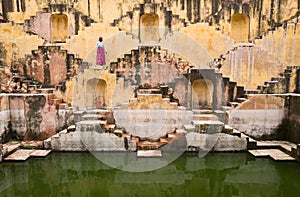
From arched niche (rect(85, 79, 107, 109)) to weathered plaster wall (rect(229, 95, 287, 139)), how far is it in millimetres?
4666

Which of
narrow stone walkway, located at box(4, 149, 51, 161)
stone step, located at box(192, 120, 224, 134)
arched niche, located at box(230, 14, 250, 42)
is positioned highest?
arched niche, located at box(230, 14, 250, 42)

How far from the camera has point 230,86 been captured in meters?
8.72

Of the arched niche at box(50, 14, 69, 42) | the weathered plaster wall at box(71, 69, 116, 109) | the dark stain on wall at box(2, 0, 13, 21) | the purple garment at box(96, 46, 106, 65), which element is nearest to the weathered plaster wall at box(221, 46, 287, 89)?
the weathered plaster wall at box(71, 69, 116, 109)

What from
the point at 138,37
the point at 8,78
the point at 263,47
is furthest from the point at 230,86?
the point at 8,78

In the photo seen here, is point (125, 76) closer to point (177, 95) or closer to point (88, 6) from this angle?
point (177, 95)

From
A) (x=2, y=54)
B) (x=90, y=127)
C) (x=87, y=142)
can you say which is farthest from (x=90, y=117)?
(x=2, y=54)

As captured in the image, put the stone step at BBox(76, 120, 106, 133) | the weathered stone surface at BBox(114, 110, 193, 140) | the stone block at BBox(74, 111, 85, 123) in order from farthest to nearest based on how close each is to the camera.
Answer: the stone block at BBox(74, 111, 85, 123), the weathered stone surface at BBox(114, 110, 193, 140), the stone step at BBox(76, 120, 106, 133)

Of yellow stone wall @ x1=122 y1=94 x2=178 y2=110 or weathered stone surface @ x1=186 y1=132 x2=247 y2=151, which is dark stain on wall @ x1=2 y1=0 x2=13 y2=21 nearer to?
yellow stone wall @ x1=122 y1=94 x2=178 y2=110

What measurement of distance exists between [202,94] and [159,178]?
170 inches

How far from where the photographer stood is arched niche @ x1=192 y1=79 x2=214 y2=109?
367 inches

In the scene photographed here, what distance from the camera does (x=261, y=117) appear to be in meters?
8.33

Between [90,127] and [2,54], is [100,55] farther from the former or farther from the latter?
[2,54]

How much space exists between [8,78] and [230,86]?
7.57m

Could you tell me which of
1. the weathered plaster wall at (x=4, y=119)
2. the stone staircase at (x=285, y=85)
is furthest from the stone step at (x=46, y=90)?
the stone staircase at (x=285, y=85)
